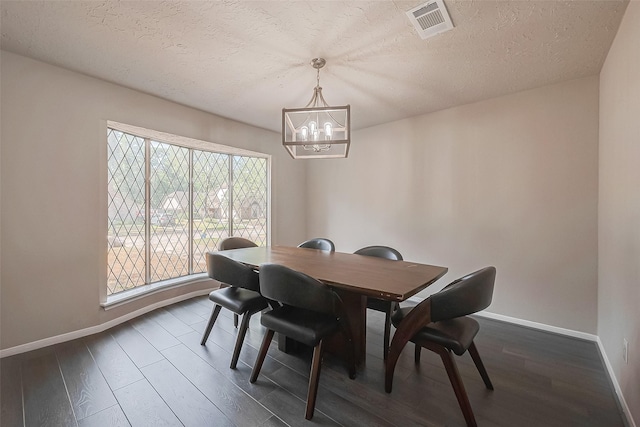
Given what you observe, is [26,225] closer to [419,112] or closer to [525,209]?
[419,112]

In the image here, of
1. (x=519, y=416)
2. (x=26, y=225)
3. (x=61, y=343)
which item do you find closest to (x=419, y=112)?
(x=519, y=416)

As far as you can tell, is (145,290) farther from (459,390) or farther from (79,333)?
(459,390)

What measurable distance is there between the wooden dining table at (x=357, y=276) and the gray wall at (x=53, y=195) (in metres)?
1.38

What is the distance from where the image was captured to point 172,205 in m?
3.31

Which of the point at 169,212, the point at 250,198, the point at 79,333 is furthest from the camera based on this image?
the point at 250,198

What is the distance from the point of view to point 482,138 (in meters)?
2.96

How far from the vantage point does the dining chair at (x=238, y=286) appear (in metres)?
1.95

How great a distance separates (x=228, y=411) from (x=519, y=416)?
66.5 inches

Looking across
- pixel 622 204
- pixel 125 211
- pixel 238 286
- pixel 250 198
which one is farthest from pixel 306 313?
pixel 250 198

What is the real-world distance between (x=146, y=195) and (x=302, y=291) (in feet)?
8.35

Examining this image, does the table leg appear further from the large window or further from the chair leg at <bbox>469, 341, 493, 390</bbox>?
the large window

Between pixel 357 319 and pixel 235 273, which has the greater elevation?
pixel 235 273

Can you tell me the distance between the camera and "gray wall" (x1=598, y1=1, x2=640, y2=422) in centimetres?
145

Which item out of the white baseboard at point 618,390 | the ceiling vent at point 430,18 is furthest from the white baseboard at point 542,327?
the ceiling vent at point 430,18
